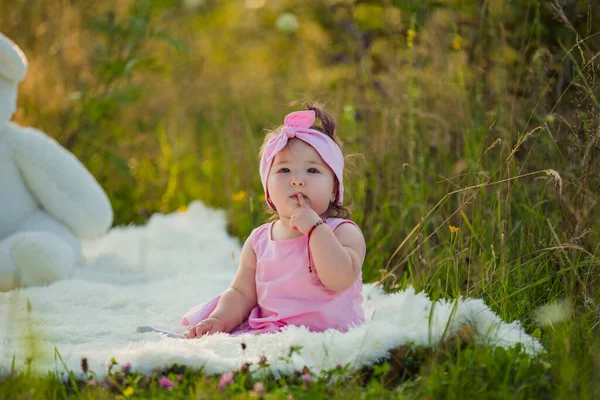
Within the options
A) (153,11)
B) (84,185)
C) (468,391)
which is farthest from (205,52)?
(468,391)

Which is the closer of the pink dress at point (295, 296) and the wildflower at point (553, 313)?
the wildflower at point (553, 313)

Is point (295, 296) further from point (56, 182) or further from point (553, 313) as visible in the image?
point (56, 182)

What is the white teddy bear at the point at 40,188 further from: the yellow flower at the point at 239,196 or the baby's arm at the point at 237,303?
the baby's arm at the point at 237,303

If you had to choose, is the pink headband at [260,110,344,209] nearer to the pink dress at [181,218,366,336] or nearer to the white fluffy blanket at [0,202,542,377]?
the pink dress at [181,218,366,336]

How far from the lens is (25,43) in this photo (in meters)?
4.44

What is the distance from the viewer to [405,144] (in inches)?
135

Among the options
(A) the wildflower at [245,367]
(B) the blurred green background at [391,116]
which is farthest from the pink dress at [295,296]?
(A) the wildflower at [245,367]

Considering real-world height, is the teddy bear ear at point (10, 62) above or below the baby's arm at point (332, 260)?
above

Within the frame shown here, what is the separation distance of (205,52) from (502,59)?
378cm

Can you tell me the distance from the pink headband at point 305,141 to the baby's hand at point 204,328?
1.45ft

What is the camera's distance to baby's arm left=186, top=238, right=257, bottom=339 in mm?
2248

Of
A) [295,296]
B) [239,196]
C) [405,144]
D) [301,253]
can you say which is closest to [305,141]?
[301,253]

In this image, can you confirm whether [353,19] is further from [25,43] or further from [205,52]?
[205,52]

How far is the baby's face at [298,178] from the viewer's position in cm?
219
